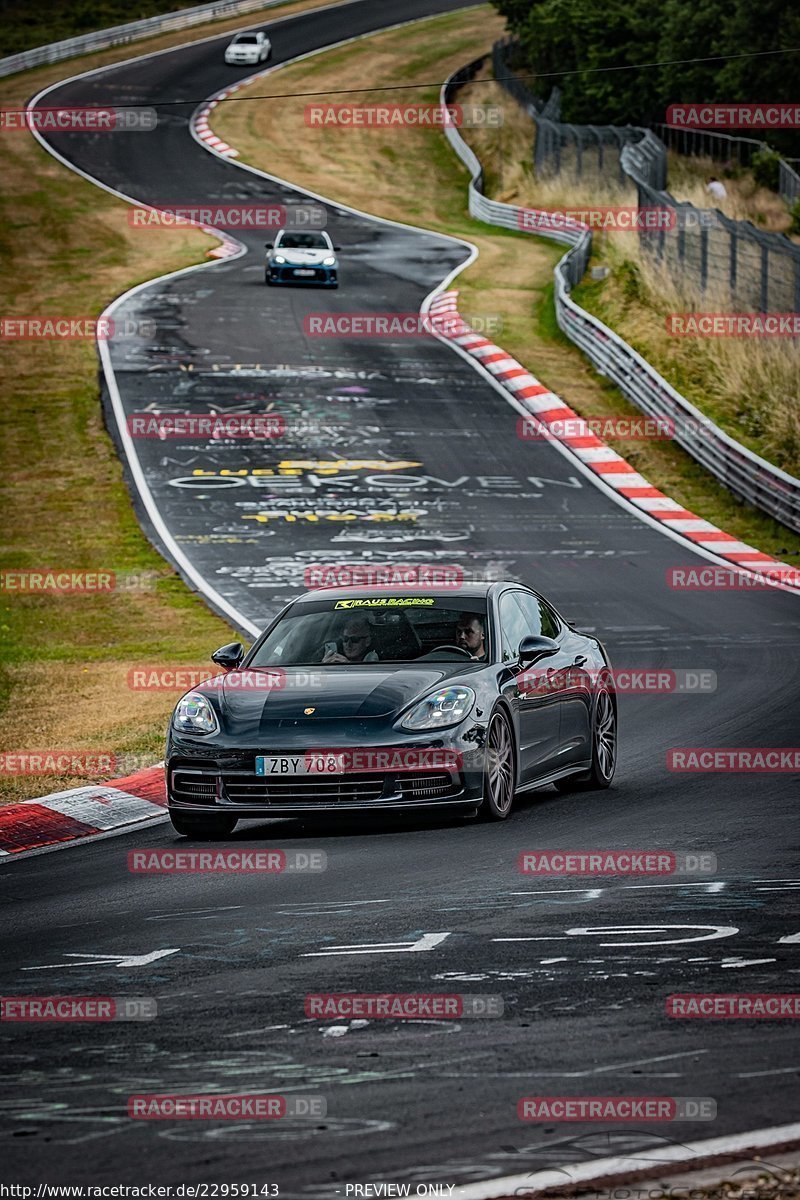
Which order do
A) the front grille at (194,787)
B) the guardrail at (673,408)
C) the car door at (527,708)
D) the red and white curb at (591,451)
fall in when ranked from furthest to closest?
1. the guardrail at (673,408)
2. the red and white curb at (591,451)
3. the car door at (527,708)
4. the front grille at (194,787)

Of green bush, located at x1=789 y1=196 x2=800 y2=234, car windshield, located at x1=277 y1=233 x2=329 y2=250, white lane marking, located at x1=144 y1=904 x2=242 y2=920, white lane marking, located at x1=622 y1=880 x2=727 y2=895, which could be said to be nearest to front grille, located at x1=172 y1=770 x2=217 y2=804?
white lane marking, located at x1=144 y1=904 x2=242 y2=920

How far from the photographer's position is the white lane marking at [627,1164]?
15.1 ft

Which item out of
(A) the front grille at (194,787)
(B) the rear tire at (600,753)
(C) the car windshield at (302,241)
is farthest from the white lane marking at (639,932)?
(C) the car windshield at (302,241)

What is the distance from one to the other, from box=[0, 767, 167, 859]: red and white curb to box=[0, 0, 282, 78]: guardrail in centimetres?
6785

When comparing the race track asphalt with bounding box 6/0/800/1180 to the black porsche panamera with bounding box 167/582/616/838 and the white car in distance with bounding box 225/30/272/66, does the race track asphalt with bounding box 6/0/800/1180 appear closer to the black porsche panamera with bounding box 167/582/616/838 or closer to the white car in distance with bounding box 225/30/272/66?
the black porsche panamera with bounding box 167/582/616/838

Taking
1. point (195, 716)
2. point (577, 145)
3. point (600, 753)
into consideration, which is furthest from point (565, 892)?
point (577, 145)

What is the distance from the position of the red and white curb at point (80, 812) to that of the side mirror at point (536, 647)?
2.56 metres

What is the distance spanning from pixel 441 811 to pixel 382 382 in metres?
25.6

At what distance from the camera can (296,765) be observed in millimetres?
10148

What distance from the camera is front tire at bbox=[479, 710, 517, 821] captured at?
10461 mm

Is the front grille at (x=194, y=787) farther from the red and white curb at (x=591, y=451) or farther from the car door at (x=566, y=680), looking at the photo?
the red and white curb at (x=591, y=451)

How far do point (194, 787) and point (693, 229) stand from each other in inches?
1039

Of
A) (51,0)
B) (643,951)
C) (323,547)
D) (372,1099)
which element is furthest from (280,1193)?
(51,0)

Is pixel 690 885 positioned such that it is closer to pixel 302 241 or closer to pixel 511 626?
pixel 511 626
